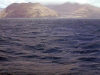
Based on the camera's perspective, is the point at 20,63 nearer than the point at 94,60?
Yes

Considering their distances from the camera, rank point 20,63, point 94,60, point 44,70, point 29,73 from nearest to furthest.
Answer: point 29,73 → point 44,70 → point 20,63 → point 94,60

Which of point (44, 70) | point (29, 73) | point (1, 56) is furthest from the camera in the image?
point (1, 56)

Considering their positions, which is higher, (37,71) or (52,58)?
(37,71)

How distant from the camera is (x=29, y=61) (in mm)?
13570

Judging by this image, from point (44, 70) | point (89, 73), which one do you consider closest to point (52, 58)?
point (44, 70)

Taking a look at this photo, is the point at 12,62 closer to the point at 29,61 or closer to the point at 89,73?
the point at 29,61

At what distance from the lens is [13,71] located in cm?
1077

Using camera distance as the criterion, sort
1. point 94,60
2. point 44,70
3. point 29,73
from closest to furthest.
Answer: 1. point 29,73
2. point 44,70
3. point 94,60

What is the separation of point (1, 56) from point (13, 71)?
477 centimetres

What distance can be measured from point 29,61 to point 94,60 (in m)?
4.52

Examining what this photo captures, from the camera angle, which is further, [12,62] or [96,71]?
[12,62]

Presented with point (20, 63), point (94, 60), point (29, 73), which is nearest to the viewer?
A: point (29, 73)

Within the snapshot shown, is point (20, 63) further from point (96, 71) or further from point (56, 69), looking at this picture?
point (96, 71)

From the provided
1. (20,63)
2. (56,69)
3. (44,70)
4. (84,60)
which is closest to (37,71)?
(44,70)
